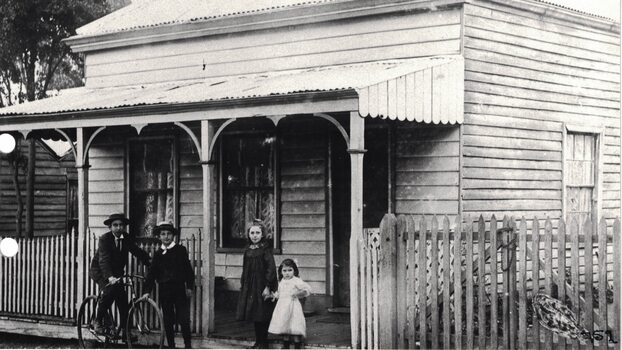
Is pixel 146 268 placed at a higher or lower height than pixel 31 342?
higher

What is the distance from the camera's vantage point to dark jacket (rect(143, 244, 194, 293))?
10.7 m

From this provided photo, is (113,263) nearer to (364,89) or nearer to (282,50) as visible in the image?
(364,89)

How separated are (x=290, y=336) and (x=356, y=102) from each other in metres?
2.69

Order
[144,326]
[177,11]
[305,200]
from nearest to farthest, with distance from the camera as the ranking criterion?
[144,326]
[305,200]
[177,11]

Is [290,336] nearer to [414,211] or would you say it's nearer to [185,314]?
[185,314]

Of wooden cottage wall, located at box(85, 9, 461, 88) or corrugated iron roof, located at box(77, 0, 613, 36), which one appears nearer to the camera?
wooden cottage wall, located at box(85, 9, 461, 88)

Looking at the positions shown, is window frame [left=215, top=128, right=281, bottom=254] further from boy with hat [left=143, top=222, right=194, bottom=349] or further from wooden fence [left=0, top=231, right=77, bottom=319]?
boy with hat [left=143, top=222, right=194, bottom=349]

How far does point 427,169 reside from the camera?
12.2 metres

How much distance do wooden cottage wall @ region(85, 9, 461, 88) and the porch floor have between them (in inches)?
147

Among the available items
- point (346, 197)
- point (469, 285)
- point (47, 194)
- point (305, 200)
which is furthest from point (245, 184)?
point (47, 194)

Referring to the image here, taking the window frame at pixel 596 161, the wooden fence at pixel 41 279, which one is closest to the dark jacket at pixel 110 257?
the wooden fence at pixel 41 279

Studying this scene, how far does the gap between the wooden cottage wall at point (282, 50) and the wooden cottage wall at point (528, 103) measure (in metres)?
0.67

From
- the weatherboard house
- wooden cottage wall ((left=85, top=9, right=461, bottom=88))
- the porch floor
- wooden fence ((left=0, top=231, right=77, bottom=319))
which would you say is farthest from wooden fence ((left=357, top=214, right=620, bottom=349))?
wooden fence ((left=0, top=231, right=77, bottom=319))

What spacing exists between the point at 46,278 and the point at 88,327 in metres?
1.66
